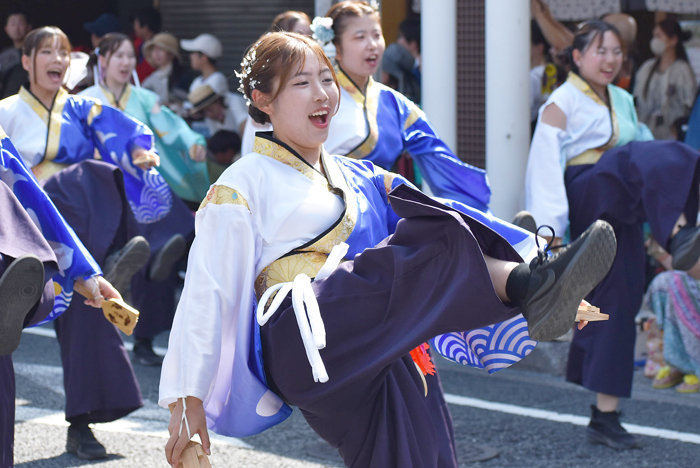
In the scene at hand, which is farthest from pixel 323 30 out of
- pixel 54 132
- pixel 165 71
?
pixel 165 71

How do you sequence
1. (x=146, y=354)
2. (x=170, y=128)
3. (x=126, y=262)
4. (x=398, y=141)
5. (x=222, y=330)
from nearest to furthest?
(x=222, y=330), (x=398, y=141), (x=126, y=262), (x=146, y=354), (x=170, y=128)

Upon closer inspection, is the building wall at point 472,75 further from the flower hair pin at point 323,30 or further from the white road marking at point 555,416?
the flower hair pin at point 323,30

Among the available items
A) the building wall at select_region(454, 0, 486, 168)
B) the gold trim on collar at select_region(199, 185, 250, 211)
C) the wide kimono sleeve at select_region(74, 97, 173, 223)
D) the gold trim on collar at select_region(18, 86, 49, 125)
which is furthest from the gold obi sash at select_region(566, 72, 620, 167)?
the gold trim on collar at select_region(18, 86, 49, 125)

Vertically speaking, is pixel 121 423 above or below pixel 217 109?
below

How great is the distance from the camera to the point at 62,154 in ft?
14.5

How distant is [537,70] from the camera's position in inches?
249

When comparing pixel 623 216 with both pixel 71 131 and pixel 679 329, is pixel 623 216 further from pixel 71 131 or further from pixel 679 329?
pixel 71 131

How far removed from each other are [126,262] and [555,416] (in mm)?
2032

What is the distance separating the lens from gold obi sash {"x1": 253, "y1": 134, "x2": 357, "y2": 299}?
255cm

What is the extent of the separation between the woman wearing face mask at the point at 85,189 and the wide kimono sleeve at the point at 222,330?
1.67 m

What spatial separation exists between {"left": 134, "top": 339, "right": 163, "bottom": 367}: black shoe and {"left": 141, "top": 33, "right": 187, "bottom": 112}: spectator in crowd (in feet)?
7.76

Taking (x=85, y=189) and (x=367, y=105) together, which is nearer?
(x=367, y=105)

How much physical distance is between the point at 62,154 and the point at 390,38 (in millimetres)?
3861

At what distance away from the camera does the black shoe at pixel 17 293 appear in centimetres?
255
